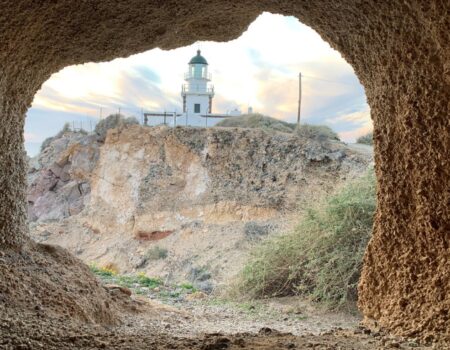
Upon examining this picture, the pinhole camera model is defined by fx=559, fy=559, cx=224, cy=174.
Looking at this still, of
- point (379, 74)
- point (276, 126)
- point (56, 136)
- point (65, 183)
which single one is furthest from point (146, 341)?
point (56, 136)

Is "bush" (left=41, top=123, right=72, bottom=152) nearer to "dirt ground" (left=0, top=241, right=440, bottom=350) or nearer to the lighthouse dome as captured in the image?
the lighthouse dome

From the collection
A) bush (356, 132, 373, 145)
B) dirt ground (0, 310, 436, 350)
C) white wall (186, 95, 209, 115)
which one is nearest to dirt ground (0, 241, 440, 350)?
dirt ground (0, 310, 436, 350)

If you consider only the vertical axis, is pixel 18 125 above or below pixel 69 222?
above

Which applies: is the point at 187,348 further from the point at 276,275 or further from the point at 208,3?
the point at 276,275

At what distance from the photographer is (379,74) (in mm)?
3164

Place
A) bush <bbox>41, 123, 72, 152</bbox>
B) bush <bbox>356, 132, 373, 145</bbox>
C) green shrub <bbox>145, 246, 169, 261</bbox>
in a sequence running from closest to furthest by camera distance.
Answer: green shrub <bbox>145, 246, 169, 261</bbox>
bush <bbox>356, 132, 373, 145</bbox>
bush <bbox>41, 123, 72, 152</bbox>

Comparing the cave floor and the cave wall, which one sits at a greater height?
the cave wall

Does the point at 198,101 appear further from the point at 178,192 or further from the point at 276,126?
the point at 178,192

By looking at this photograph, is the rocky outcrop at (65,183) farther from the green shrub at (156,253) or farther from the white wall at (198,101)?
the white wall at (198,101)

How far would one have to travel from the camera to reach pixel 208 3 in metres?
3.30

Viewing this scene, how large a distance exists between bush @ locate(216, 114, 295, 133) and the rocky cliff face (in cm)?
316

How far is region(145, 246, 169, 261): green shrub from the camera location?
15383mm

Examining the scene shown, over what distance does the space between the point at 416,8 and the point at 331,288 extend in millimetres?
5107

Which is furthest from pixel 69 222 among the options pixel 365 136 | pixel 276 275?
pixel 276 275
